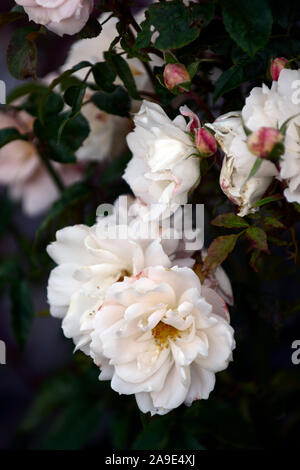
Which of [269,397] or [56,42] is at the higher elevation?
[56,42]

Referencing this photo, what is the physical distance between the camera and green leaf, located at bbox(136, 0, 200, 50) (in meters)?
0.48

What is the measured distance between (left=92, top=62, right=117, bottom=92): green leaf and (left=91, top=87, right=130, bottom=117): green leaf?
31 mm

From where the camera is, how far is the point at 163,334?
0.53 metres

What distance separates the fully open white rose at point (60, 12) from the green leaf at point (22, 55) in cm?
7

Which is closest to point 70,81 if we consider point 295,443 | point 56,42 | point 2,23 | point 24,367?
point 2,23

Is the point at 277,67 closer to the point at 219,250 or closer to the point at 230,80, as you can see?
the point at 230,80

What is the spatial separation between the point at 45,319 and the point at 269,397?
35.1 inches

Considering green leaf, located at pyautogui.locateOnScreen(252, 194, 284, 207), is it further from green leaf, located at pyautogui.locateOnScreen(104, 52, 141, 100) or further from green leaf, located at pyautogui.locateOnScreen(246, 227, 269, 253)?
green leaf, located at pyautogui.locateOnScreen(104, 52, 141, 100)

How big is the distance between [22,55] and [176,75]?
0.55ft

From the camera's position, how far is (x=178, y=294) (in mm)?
507

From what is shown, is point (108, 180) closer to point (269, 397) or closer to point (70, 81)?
point (70, 81)

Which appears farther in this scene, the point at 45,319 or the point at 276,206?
the point at 45,319

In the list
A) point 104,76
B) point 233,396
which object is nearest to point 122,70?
point 104,76

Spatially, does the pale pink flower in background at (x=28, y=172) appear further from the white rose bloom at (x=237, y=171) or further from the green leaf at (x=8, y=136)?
the white rose bloom at (x=237, y=171)
